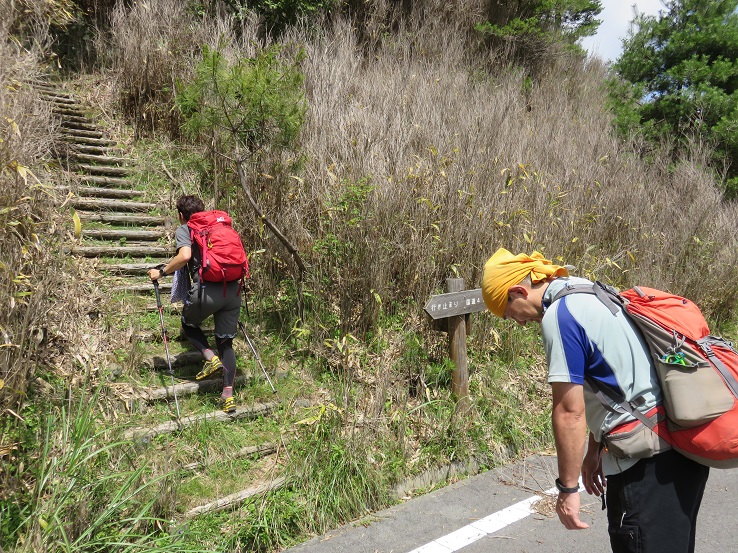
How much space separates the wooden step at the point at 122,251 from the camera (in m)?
6.07

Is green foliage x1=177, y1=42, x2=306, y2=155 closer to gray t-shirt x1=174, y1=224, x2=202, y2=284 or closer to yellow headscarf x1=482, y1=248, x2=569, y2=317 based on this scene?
gray t-shirt x1=174, y1=224, x2=202, y2=284

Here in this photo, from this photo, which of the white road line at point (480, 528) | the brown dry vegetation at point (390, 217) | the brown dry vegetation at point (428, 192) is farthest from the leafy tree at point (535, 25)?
the white road line at point (480, 528)

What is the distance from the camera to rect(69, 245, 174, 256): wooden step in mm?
6065

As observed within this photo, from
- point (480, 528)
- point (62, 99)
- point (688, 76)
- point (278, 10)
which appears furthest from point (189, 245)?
point (688, 76)

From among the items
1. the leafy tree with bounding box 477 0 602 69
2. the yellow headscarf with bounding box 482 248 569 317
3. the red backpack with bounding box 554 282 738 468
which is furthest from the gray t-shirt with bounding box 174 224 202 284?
the leafy tree with bounding box 477 0 602 69

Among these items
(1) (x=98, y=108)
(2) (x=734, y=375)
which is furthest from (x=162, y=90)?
(2) (x=734, y=375)

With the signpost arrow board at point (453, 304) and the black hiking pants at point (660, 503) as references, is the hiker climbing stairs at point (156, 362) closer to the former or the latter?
the signpost arrow board at point (453, 304)

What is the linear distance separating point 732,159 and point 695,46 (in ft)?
8.05

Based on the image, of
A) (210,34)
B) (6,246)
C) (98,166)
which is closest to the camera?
(6,246)

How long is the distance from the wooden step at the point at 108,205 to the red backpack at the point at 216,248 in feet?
8.70

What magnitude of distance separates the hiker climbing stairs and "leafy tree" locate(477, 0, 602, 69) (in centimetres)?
999

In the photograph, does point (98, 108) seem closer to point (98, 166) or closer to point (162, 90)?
point (162, 90)

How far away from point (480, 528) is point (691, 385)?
231 cm

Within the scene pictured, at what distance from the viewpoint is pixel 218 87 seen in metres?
5.45
